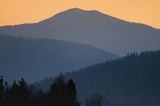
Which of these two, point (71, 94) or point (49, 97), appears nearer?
point (71, 94)

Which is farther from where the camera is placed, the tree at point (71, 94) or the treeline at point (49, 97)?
the treeline at point (49, 97)

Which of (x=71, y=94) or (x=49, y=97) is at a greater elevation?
(x=49, y=97)

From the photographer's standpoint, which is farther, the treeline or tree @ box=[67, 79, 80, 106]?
the treeline

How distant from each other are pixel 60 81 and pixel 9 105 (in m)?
3.40

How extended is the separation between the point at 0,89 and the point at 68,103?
5.44 m

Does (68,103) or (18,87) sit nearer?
(68,103)

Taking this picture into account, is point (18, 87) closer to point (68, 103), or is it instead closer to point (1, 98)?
point (1, 98)

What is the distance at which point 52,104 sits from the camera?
4466 cm

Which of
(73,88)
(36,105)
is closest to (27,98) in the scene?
(36,105)

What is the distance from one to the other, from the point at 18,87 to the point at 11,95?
0.68 meters

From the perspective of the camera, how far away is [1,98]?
46.6 metres

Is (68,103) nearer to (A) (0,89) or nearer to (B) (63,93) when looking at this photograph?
(B) (63,93)

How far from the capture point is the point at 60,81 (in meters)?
46.7

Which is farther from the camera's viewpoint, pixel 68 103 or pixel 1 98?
pixel 1 98
